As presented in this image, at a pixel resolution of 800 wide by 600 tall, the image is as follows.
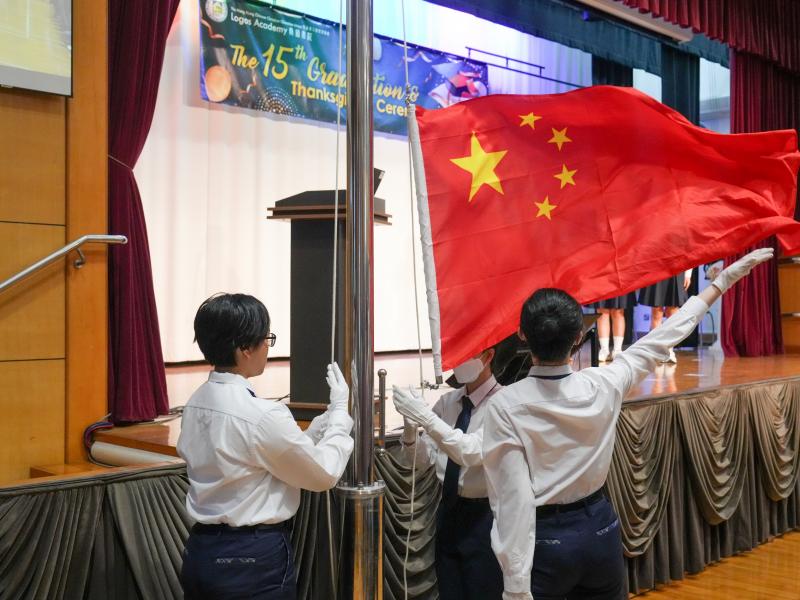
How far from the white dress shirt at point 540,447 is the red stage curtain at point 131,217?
98.8 inches

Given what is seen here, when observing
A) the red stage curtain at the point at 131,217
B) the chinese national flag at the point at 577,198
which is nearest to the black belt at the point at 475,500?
the chinese national flag at the point at 577,198

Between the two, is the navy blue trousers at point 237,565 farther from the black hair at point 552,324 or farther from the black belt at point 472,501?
the black hair at point 552,324

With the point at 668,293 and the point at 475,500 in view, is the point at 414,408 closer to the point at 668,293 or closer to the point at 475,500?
the point at 475,500

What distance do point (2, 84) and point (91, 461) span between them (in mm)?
1649

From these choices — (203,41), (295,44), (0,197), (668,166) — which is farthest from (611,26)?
(0,197)

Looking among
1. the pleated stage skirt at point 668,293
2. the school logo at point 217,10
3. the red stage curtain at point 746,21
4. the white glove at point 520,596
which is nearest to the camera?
the white glove at point 520,596

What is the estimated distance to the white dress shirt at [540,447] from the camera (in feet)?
6.64

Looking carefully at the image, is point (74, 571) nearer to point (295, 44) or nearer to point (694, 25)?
point (295, 44)

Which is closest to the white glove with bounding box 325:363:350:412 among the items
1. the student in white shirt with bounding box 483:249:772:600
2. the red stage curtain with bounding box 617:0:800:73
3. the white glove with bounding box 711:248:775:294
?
the student in white shirt with bounding box 483:249:772:600

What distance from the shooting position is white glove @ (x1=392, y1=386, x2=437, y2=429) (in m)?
2.32

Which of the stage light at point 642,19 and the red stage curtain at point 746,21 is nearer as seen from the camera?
the red stage curtain at point 746,21

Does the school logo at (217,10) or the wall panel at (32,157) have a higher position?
the school logo at (217,10)

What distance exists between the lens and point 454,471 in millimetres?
2494

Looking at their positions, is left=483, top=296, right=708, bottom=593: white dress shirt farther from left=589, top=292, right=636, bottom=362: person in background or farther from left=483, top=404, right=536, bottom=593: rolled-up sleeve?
left=589, top=292, right=636, bottom=362: person in background
